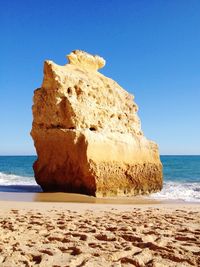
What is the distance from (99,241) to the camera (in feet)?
14.3

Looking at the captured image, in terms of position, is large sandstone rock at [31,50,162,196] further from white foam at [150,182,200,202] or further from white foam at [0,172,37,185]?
white foam at [0,172,37,185]

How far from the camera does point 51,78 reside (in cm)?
1290

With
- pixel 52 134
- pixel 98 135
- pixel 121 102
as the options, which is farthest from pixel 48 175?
pixel 121 102

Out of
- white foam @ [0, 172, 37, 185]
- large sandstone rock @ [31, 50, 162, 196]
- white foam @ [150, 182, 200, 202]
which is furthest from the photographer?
white foam @ [0, 172, 37, 185]

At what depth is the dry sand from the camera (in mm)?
3561

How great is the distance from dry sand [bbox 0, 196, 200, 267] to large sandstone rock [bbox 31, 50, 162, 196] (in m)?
6.11

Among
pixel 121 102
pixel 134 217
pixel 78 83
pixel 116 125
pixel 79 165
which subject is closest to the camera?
pixel 134 217

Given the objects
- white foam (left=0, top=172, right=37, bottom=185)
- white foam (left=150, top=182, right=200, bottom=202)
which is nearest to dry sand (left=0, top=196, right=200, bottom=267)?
white foam (left=150, top=182, right=200, bottom=202)

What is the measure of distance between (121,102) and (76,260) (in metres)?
11.8

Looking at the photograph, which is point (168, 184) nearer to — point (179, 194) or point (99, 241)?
point (179, 194)

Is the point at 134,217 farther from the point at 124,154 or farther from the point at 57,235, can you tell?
the point at 124,154

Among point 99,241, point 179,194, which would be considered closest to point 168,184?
point 179,194

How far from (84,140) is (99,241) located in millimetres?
7841

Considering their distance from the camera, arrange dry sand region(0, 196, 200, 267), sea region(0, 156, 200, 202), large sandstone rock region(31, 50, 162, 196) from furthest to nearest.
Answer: sea region(0, 156, 200, 202) < large sandstone rock region(31, 50, 162, 196) < dry sand region(0, 196, 200, 267)
